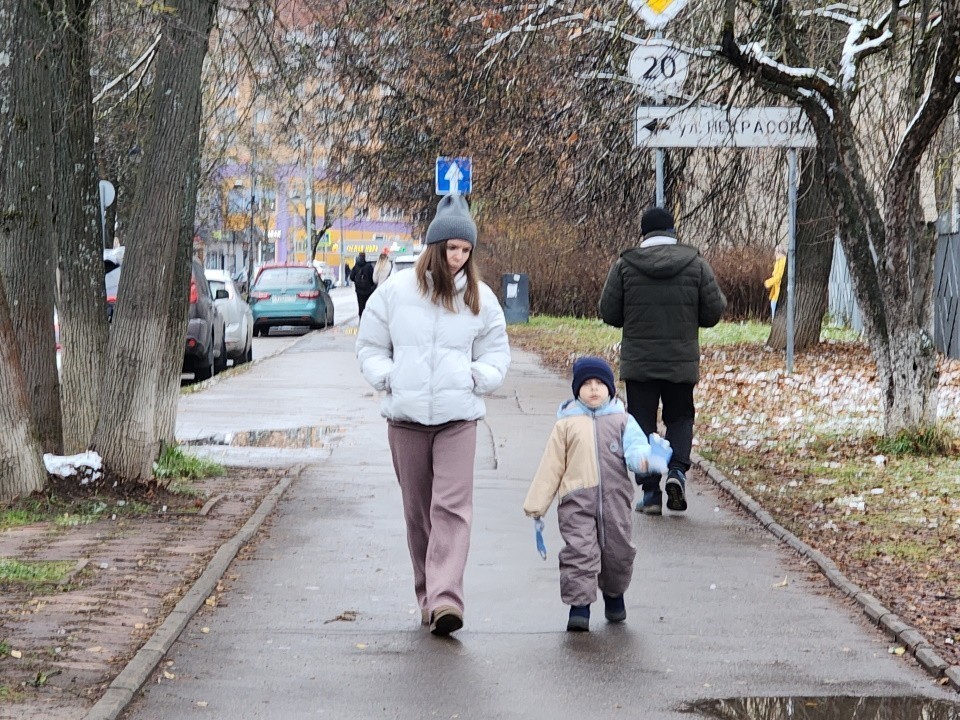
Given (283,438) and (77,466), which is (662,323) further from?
(283,438)

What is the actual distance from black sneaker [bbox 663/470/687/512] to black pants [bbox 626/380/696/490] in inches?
1.9

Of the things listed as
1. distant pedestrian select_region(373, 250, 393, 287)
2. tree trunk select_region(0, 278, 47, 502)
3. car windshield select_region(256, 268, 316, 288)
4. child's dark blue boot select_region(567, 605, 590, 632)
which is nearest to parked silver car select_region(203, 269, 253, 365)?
distant pedestrian select_region(373, 250, 393, 287)

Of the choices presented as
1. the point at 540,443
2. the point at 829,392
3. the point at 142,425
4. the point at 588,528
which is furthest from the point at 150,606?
the point at 829,392

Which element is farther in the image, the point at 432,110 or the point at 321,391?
the point at 432,110

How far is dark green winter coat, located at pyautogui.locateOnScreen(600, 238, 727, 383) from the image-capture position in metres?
9.09

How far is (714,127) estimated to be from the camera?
1316 centimetres

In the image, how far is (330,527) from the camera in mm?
8922

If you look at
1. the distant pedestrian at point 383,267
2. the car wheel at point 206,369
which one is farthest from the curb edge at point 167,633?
the distant pedestrian at point 383,267

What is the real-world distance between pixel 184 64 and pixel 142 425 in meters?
2.30

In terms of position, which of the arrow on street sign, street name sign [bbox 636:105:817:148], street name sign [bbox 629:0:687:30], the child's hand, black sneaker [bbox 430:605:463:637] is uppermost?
street name sign [bbox 629:0:687:30]

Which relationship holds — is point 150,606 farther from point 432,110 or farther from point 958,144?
point 432,110

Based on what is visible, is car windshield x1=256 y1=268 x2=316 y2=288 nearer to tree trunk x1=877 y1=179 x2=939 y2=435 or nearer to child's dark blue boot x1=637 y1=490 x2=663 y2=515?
tree trunk x1=877 y1=179 x2=939 y2=435

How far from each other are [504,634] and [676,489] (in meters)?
3.23

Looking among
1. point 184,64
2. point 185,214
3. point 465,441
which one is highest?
point 184,64
